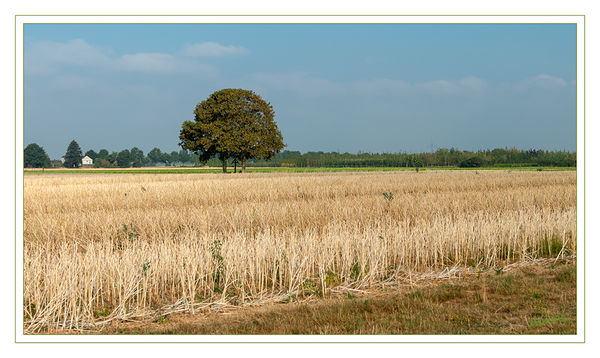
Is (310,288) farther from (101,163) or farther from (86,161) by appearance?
(86,161)

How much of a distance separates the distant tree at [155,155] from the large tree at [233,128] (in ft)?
306

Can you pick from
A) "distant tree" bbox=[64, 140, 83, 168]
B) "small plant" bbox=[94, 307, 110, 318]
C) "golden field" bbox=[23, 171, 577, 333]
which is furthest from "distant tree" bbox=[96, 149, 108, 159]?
"small plant" bbox=[94, 307, 110, 318]

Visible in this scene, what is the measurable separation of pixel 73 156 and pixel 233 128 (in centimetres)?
5823

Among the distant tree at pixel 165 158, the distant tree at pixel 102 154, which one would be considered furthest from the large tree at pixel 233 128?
the distant tree at pixel 165 158

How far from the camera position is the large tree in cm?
5016

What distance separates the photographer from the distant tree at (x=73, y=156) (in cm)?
9129

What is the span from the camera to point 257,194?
763 inches

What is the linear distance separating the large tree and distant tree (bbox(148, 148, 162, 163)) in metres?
93.4

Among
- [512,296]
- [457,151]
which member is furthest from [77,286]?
[457,151]

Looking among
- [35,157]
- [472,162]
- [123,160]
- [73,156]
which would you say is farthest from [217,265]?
[123,160]

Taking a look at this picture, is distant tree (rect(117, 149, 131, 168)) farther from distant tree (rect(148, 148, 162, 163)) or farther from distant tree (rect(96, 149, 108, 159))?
distant tree (rect(148, 148, 162, 163))
